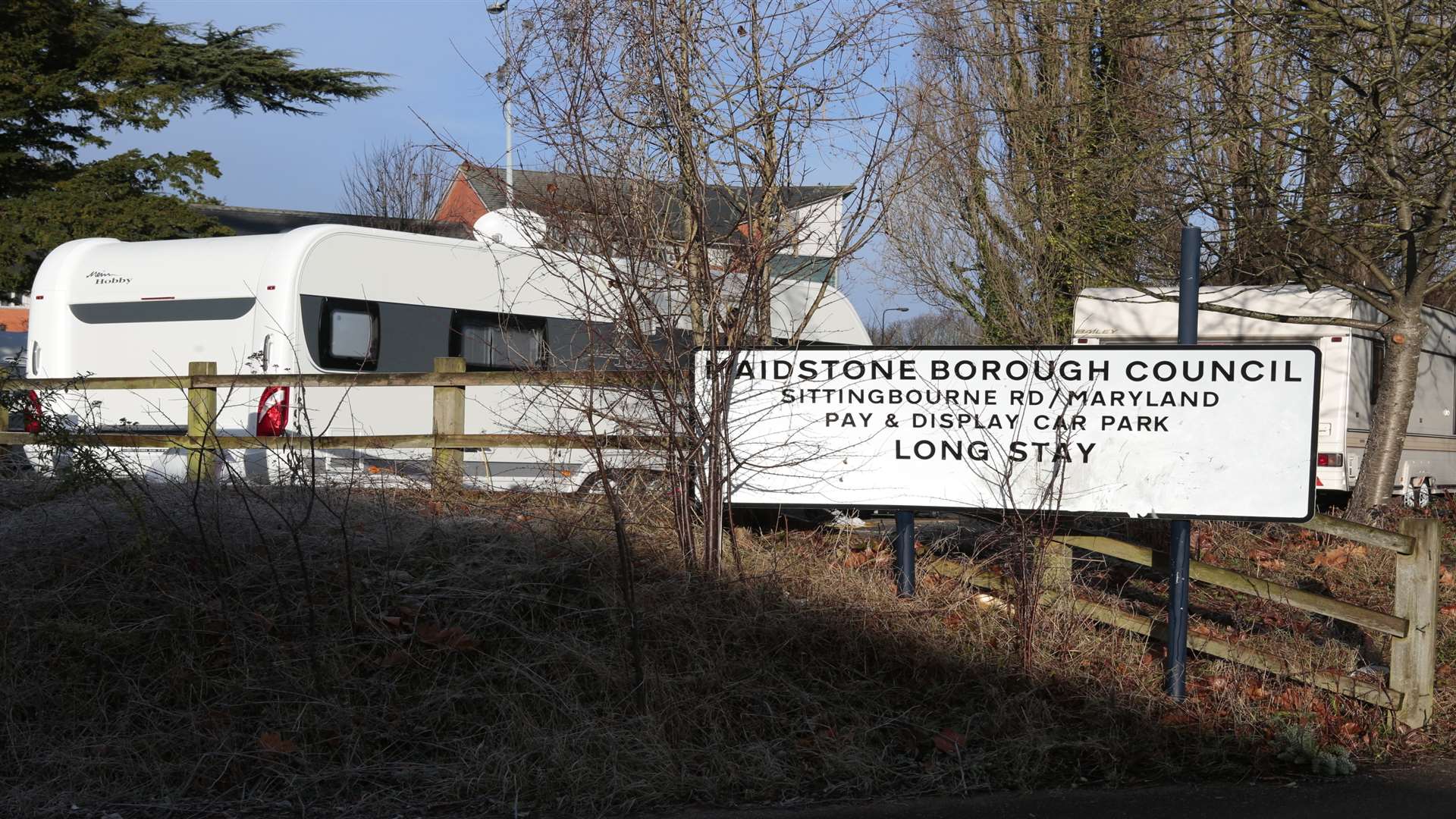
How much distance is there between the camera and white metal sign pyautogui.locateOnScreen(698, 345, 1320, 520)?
5.75m

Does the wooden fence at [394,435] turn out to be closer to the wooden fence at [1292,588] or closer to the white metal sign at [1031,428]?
the wooden fence at [1292,588]

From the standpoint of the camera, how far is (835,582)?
243 inches

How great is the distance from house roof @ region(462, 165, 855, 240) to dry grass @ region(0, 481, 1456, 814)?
1641mm

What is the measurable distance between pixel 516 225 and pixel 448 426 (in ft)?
4.50

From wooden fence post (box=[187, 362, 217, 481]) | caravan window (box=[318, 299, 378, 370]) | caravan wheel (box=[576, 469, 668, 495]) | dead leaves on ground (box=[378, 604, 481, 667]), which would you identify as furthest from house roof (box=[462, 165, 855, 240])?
caravan window (box=[318, 299, 378, 370])

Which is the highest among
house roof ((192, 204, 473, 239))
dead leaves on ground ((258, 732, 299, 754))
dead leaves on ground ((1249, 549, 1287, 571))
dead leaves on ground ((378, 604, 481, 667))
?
house roof ((192, 204, 473, 239))

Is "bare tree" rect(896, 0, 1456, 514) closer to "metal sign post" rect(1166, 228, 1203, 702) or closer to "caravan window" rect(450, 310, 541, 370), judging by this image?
"metal sign post" rect(1166, 228, 1203, 702)

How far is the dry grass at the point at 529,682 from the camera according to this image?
4949 millimetres

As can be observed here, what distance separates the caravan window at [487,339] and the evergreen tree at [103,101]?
1276 cm

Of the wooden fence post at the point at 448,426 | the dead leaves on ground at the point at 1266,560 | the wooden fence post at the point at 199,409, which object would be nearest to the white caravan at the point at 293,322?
the wooden fence post at the point at 199,409

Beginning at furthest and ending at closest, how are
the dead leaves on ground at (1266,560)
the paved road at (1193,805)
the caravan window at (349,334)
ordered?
1. the caravan window at (349,334)
2. the dead leaves on ground at (1266,560)
3. the paved road at (1193,805)

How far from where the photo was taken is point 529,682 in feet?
17.8

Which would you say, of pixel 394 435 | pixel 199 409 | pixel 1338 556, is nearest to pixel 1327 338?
pixel 1338 556

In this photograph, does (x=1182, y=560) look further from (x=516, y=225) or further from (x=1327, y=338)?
(x=1327, y=338)
